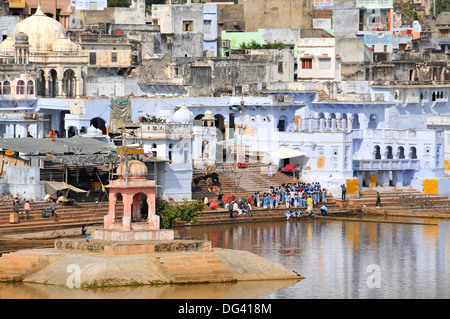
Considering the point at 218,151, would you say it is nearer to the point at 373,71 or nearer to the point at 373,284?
the point at 373,71

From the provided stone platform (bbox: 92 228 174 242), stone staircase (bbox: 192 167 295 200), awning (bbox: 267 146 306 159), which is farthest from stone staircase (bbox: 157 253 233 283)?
awning (bbox: 267 146 306 159)

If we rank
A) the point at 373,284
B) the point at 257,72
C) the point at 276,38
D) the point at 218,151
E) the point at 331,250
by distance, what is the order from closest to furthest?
the point at 373,284 < the point at 331,250 < the point at 218,151 < the point at 257,72 < the point at 276,38

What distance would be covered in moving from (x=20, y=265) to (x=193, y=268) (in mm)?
5272

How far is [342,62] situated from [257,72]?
5519 mm

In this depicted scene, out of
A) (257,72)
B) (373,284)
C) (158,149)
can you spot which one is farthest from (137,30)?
(373,284)

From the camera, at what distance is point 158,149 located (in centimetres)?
6438

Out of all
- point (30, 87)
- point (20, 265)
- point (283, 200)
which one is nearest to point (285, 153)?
point (283, 200)

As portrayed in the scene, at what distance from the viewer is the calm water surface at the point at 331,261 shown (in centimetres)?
4494

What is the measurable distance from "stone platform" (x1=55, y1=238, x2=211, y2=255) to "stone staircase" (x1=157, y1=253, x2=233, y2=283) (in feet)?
1.90

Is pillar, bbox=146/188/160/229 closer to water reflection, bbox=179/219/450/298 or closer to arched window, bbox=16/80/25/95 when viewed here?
water reflection, bbox=179/219/450/298

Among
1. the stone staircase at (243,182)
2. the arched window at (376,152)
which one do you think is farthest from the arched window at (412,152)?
the stone staircase at (243,182)

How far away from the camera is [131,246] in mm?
46219

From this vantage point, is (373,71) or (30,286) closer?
(30,286)

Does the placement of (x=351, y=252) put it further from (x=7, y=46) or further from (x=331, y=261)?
(x=7, y=46)
